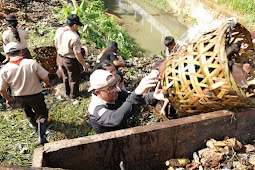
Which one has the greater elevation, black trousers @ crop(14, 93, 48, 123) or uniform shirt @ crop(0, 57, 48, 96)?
uniform shirt @ crop(0, 57, 48, 96)

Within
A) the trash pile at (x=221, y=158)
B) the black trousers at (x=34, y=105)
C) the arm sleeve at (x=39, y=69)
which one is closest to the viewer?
the trash pile at (x=221, y=158)

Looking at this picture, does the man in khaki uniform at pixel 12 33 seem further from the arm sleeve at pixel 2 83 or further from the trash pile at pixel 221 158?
the trash pile at pixel 221 158

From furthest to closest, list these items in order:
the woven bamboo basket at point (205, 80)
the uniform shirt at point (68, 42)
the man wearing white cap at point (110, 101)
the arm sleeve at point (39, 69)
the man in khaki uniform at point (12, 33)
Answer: the man in khaki uniform at point (12, 33) < the uniform shirt at point (68, 42) < the arm sleeve at point (39, 69) < the man wearing white cap at point (110, 101) < the woven bamboo basket at point (205, 80)

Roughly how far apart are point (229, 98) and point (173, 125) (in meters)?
0.60

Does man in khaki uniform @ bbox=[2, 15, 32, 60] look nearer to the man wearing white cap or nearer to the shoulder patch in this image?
the man wearing white cap

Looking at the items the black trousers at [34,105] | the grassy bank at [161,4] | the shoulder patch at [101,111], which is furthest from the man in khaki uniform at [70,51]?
the grassy bank at [161,4]

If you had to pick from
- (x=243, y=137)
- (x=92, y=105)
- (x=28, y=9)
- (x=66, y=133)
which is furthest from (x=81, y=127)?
(x=28, y=9)

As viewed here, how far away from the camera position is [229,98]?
1.72m

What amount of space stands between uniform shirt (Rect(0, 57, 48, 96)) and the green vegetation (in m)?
8.59

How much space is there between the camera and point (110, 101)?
7.62 feet

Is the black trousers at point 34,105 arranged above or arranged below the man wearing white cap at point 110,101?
below

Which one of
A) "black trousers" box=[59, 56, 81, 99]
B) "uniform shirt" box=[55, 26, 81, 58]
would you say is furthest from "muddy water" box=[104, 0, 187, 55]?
"uniform shirt" box=[55, 26, 81, 58]

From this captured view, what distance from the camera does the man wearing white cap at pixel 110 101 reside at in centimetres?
199

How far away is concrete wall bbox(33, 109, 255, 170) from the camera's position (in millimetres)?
1843
